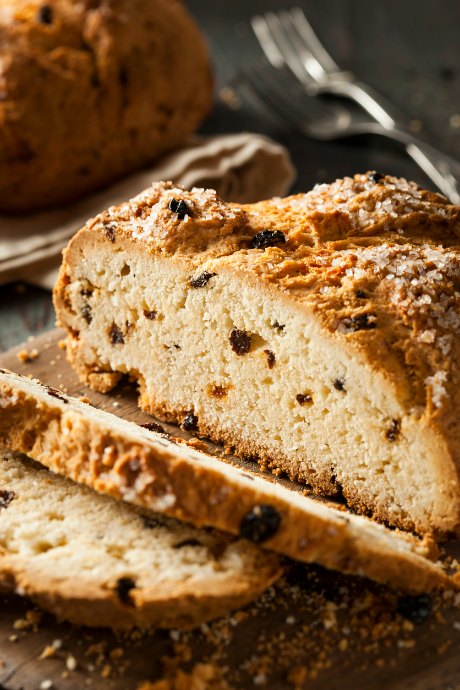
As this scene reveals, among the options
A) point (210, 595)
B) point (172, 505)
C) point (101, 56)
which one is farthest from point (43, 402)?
point (101, 56)

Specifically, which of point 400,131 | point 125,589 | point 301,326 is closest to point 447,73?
point 400,131

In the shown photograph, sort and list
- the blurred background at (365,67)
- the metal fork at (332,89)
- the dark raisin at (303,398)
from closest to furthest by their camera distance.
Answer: the dark raisin at (303,398) → the metal fork at (332,89) → the blurred background at (365,67)

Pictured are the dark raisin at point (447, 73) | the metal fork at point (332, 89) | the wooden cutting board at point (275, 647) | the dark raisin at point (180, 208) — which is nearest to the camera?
the wooden cutting board at point (275, 647)

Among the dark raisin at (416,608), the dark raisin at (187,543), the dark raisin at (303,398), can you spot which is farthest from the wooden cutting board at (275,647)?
the dark raisin at (303,398)

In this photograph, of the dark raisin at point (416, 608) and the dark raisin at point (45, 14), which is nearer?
the dark raisin at point (416, 608)

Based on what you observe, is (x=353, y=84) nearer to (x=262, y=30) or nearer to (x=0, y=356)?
(x=262, y=30)

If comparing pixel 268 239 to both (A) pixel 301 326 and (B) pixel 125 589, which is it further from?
(B) pixel 125 589

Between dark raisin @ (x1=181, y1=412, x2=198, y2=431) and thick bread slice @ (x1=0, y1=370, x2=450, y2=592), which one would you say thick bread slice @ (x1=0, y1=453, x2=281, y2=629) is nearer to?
thick bread slice @ (x1=0, y1=370, x2=450, y2=592)

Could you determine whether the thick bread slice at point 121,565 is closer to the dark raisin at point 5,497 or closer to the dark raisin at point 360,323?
the dark raisin at point 5,497
